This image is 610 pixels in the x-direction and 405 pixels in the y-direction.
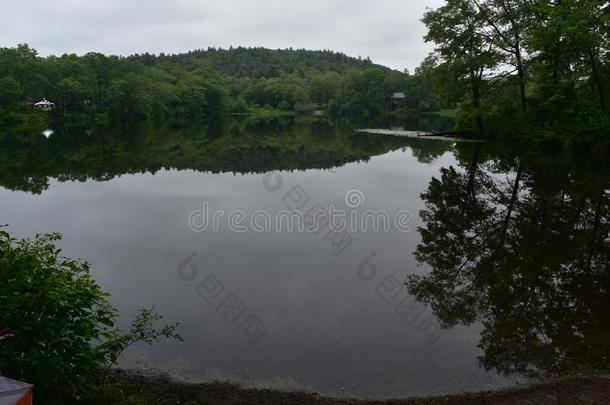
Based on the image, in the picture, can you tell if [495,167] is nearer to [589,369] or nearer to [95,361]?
[589,369]

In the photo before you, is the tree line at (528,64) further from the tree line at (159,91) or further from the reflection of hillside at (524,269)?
the tree line at (159,91)

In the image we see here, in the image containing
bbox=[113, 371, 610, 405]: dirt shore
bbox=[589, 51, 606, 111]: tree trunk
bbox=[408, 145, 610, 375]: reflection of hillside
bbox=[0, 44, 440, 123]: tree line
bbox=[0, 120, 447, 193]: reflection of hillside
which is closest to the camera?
bbox=[113, 371, 610, 405]: dirt shore

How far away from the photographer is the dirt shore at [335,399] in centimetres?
729

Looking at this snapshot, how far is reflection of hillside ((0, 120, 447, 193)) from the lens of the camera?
102ft

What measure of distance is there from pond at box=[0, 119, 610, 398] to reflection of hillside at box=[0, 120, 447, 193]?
1404 mm

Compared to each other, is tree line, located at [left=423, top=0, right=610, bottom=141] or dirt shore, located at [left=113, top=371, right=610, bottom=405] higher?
tree line, located at [left=423, top=0, right=610, bottom=141]

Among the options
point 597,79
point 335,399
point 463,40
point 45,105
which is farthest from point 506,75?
point 45,105

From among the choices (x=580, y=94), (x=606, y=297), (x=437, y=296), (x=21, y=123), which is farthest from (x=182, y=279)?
(x=21, y=123)

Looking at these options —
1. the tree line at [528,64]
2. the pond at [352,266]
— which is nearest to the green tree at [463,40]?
the tree line at [528,64]

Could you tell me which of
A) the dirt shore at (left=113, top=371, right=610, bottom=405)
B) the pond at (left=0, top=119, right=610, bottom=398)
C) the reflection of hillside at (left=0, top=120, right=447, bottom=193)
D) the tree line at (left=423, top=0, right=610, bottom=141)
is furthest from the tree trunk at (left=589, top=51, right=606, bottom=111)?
the dirt shore at (left=113, top=371, right=610, bottom=405)

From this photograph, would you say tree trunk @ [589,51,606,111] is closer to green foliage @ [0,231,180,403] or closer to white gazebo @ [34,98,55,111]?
green foliage @ [0,231,180,403]

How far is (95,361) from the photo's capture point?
6.11m

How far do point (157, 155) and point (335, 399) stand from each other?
3591 cm

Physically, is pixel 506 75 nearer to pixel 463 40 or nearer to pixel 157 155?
pixel 463 40
